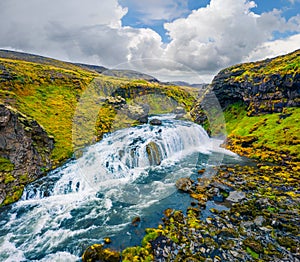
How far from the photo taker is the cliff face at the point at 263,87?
1500 inches

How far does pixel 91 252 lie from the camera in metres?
10.6

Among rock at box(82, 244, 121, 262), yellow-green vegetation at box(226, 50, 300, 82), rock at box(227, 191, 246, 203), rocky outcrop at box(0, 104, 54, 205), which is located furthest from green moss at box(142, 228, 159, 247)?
yellow-green vegetation at box(226, 50, 300, 82)

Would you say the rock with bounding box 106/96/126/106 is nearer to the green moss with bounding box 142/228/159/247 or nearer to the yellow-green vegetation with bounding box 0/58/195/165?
the yellow-green vegetation with bounding box 0/58/195/165

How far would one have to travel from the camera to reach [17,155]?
18.6 metres

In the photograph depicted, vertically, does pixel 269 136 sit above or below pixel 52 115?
below

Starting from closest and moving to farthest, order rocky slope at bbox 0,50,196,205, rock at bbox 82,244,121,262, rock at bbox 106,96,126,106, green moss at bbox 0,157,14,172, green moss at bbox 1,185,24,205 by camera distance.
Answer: rock at bbox 82,244,121,262 → green moss at bbox 1,185,24,205 → green moss at bbox 0,157,14,172 → rocky slope at bbox 0,50,196,205 → rock at bbox 106,96,126,106

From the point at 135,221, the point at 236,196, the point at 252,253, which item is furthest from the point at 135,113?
the point at 252,253

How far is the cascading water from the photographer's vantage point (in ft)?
40.3

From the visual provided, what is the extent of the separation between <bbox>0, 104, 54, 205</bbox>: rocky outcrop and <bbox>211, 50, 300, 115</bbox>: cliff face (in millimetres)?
42946

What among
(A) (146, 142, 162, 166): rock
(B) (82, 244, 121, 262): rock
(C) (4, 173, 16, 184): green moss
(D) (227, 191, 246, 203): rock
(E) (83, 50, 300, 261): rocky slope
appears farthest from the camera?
(A) (146, 142, 162, 166): rock

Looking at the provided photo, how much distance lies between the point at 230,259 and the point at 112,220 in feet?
27.3

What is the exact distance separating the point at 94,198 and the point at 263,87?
42.4 meters

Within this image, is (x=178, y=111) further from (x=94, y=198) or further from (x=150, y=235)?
(x=150, y=235)

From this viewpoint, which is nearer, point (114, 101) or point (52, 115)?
point (52, 115)
